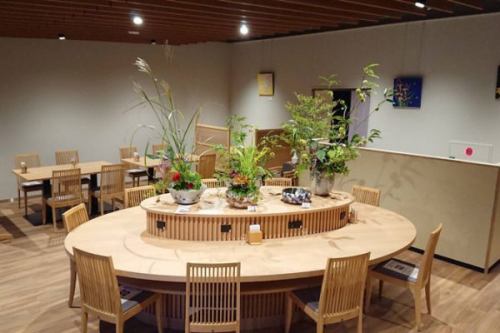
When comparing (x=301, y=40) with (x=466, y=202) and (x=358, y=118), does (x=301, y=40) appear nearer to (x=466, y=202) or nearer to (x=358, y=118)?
(x=358, y=118)

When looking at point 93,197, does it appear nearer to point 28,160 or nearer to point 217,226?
point 28,160

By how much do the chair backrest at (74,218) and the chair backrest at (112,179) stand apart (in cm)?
222

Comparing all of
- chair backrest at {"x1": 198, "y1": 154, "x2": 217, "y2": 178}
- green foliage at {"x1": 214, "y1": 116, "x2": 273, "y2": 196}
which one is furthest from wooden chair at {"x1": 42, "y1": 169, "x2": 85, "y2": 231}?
green foliage at {"x1": 214, "y1": 116, "x2": 273, "y2": 196}

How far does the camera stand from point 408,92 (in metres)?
6.57

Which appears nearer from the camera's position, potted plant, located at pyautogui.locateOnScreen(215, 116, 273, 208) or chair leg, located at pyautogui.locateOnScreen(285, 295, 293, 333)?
chair leg, located at pyautogui.locateOnScreen(285, 295, 293, 333)

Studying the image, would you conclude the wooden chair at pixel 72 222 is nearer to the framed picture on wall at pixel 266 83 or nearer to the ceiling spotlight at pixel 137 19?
the ceiling spotlight at pixel 137 19

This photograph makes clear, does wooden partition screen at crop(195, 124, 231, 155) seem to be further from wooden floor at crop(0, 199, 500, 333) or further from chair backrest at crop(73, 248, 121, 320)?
chair backrest at crop(73, 248, 121, 320)

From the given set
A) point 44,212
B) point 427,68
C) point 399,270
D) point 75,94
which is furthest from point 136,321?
point 75,94

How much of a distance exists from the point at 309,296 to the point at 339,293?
0.31m

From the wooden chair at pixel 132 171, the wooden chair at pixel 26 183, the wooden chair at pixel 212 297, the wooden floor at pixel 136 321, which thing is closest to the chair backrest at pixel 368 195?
the wooden floor at pixel 136 321

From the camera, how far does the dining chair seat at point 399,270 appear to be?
360 centimetres

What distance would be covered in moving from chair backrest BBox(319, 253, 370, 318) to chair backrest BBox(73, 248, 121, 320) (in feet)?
4.65

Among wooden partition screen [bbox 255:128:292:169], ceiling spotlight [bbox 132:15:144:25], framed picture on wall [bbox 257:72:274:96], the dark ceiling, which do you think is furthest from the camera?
framed picture on wall [bbox 257:72:274:96]

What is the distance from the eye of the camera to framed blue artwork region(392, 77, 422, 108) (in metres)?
6.48
